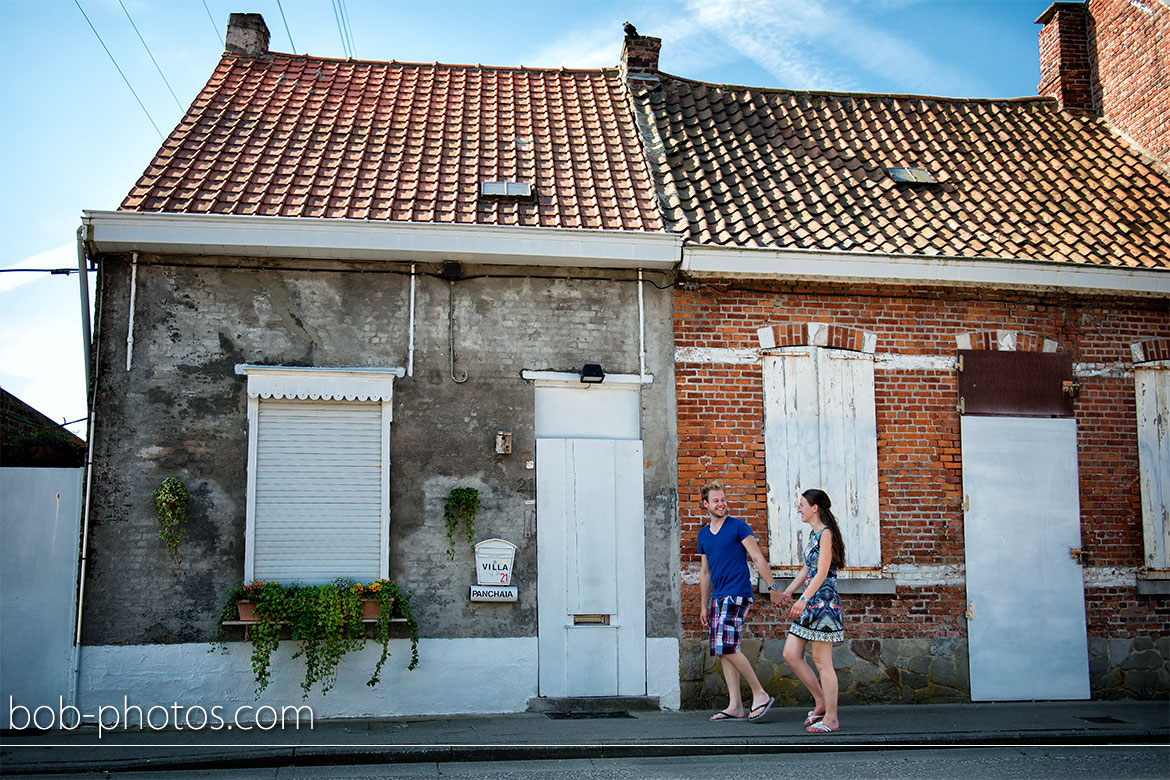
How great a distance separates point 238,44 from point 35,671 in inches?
303

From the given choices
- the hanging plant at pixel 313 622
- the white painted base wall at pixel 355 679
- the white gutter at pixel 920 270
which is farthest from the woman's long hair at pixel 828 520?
the hanging plant at pixel 313 622

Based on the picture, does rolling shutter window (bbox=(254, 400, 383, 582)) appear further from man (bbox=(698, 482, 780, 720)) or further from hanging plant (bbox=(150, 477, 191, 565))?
man (bbox=(698, 482, 780, 720))

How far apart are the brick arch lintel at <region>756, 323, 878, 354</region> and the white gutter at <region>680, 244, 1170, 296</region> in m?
0.48

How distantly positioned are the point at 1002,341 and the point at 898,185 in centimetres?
226

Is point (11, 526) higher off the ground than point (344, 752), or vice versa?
point (11, 526)

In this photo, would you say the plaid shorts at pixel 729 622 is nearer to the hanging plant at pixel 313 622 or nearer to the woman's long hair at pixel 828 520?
the woman's long hair at pixel 828 520

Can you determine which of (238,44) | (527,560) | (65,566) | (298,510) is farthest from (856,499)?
(238,44)

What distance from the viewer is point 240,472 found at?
27.3 feet

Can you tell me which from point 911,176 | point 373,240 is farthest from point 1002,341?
point 373,240

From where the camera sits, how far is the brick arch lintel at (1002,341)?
9.66 m

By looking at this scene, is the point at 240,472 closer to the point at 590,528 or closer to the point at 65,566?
the point at 65,566

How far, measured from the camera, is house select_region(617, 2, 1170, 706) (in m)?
9.09

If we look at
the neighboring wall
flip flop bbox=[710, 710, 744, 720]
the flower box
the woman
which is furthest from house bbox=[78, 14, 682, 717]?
the woman

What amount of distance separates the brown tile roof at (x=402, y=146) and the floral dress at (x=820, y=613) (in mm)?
3553
